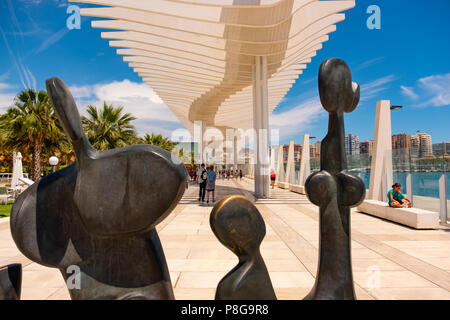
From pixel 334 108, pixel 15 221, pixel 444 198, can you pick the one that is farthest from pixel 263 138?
pixel 15 221

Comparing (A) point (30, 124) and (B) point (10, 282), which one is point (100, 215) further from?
(A) point (30, 124)

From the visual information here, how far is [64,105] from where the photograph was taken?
186 cm

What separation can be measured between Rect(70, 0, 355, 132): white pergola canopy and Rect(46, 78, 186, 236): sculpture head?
9.24m

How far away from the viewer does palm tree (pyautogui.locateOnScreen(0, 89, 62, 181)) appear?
17.5 m

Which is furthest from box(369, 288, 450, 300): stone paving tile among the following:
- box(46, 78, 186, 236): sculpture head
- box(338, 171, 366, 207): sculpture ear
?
box(46, 78, 186, 236): sculpture head

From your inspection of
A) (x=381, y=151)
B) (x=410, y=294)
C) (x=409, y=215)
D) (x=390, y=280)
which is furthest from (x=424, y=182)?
(x=410, y=294)

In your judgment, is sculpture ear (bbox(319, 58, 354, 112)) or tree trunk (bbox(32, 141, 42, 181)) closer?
sculpture ear (bbox(319, 58, 354, 112))

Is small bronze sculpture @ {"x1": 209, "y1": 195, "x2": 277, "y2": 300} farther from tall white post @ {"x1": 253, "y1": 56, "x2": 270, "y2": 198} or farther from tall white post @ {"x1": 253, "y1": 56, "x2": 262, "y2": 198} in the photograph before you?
tall white post @ {"x1": 253, "y1": 56, "x2": 262, "y2": 198}

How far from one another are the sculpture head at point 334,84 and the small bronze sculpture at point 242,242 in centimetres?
108

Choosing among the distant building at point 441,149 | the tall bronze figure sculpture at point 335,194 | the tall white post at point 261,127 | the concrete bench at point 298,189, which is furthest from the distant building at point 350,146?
the tall white post at point 261,127

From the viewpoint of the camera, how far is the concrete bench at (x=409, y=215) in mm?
7426

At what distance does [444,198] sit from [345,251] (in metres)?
7.50

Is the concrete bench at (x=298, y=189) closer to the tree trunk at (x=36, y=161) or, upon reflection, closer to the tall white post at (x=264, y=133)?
the tall white post at (x=264, y=133)
